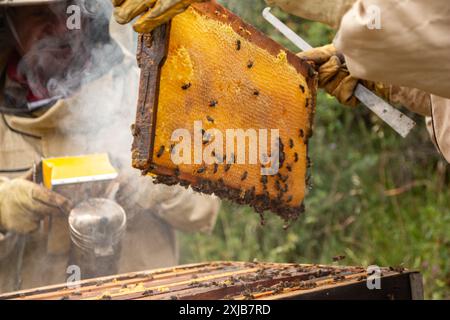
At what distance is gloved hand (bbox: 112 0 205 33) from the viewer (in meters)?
1.89

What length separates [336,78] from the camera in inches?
→ 111

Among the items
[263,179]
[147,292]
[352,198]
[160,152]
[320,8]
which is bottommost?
[147,292]

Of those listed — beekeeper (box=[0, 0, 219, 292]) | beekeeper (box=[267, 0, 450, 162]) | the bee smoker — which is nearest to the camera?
beekeeper (box=[267, 0, 450, 162])

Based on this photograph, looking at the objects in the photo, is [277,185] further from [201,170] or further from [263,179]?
[201,170]

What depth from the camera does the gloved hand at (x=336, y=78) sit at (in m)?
2.78

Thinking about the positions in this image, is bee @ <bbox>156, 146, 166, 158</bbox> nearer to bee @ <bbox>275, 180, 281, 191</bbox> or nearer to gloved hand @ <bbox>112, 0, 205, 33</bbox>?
gloved hand @ <bbox>112, 0, 205, 33</bbox>

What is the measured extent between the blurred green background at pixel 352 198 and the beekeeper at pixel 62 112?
5.10ft

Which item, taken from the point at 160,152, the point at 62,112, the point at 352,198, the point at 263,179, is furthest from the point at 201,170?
the point at 352,198

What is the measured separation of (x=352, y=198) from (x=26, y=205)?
3284mm

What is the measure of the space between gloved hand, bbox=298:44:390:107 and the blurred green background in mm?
2165

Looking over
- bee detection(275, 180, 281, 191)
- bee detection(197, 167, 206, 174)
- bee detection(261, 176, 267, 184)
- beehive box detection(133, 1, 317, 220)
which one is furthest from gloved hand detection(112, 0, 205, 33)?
bee detection(275, 180, 281, 191)

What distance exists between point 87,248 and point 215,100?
1237 millimetres
